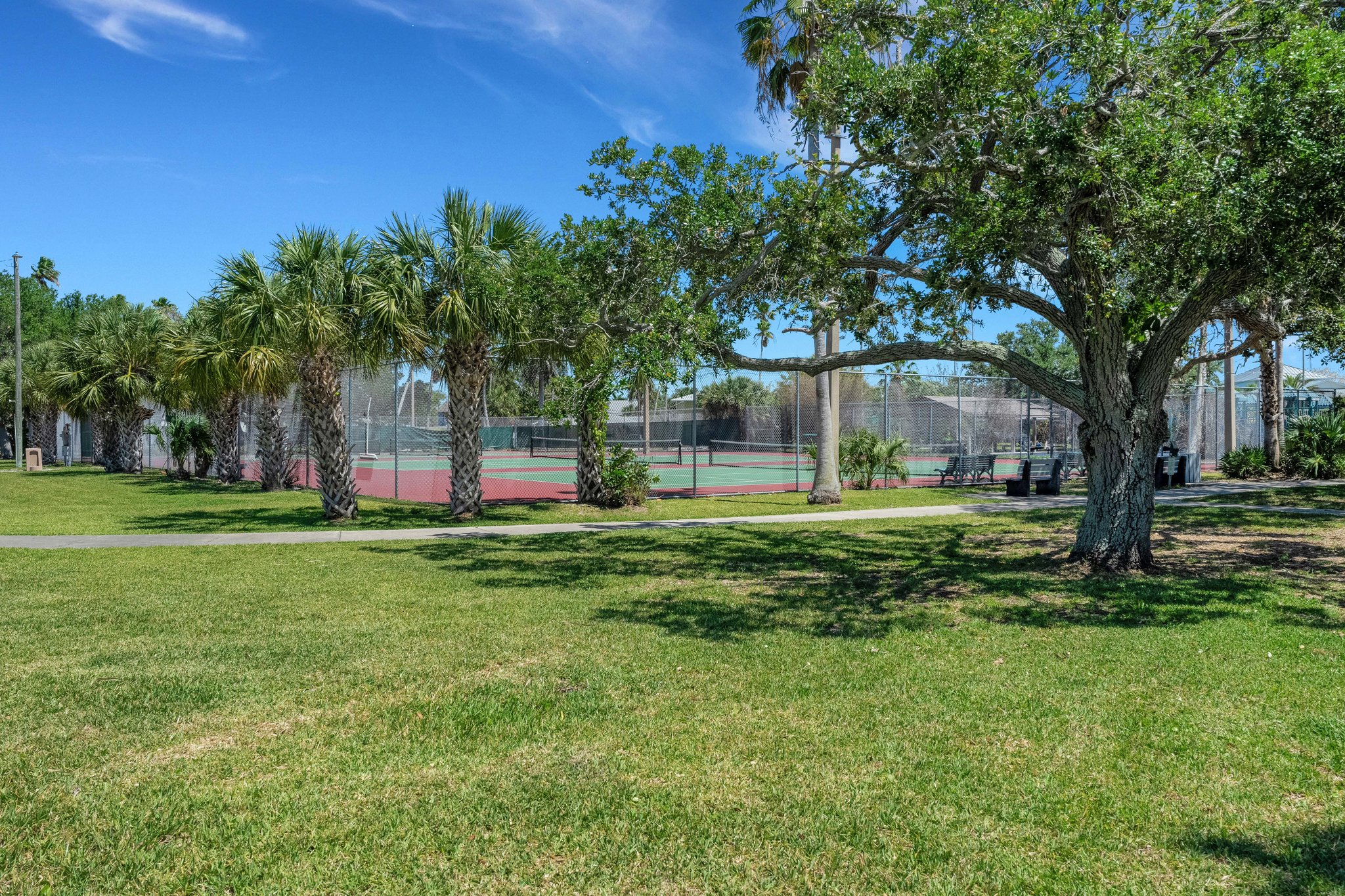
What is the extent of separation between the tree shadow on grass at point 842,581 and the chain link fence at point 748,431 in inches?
235

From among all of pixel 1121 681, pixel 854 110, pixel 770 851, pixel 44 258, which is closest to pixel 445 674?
pixel 770 851

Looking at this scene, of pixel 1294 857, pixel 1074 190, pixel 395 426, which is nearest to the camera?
pixel 1294 857

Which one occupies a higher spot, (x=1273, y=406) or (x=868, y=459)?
(x=1273, y=406)

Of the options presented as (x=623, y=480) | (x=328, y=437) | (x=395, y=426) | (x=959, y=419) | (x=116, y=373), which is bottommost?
(x=623, y=480)

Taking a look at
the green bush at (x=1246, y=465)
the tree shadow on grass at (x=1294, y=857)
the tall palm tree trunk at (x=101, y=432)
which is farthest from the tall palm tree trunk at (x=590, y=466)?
the tall palm tree trunk at (x=101, y=432)

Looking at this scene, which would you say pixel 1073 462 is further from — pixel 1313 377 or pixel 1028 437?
pixel 1313 377

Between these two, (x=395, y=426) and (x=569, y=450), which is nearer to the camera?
(x=395, y=426)

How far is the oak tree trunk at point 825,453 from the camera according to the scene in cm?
1925

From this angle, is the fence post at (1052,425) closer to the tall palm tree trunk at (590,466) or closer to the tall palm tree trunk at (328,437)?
the tall palm tree trunk at (590,466)

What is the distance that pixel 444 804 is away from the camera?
4.07 m

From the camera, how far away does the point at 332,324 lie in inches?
605

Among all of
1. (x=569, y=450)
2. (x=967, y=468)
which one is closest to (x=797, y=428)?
(x=967, y=468)

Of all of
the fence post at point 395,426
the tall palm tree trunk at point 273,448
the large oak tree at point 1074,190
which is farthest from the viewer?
the tall palm tree trunk at point 273,448

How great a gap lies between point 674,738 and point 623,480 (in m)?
13.1
